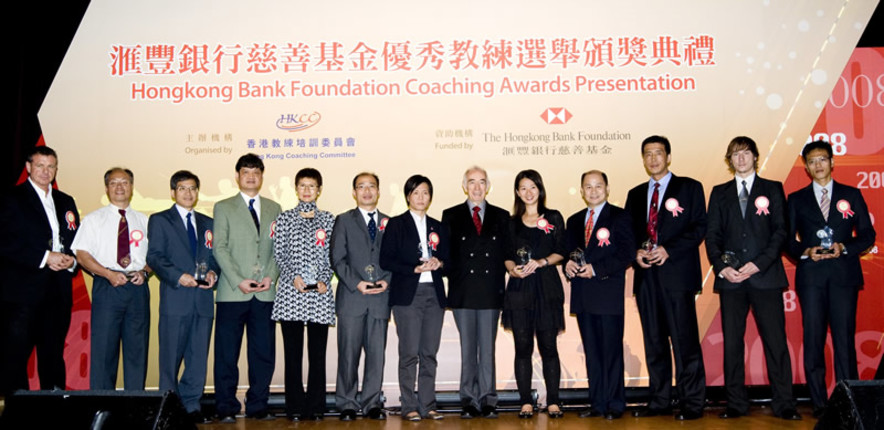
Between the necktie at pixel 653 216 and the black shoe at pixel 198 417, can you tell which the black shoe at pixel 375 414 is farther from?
the necktie at pixel 653 216

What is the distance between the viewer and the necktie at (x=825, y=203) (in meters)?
4.54

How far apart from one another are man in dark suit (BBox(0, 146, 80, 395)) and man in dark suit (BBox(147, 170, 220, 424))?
58 cm

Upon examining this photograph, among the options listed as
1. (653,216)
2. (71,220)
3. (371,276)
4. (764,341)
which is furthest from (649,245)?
(71,220)

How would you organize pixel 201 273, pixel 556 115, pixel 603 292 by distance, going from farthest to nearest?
1. pixel 556 115
2. pixel 603 292
3. pixel 201 273

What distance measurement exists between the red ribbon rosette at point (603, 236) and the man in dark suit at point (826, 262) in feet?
4.00

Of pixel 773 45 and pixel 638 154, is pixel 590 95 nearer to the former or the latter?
pixel 638 154

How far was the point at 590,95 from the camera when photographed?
17.6 feet

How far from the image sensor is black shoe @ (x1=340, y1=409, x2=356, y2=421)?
448 centimetres

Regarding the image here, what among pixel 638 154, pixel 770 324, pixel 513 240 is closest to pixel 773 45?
pixel 638 154

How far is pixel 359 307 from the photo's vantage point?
4512 millimetres

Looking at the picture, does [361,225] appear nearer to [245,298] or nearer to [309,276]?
[309,276]

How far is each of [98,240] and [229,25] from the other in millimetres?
1935

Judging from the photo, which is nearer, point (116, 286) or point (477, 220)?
point (116, 286)

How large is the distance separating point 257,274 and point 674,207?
269cm
